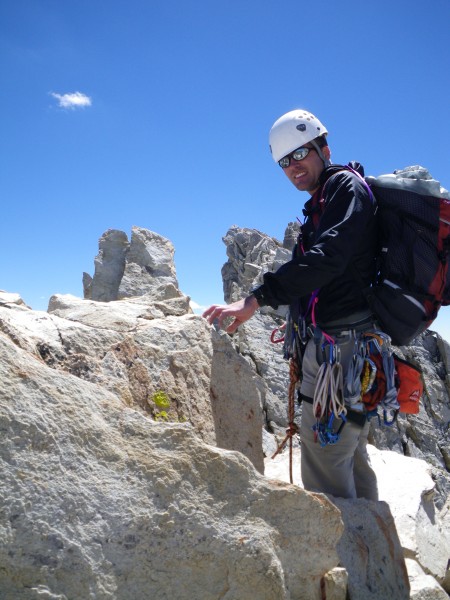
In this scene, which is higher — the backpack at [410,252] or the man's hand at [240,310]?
the backpack at [410,252]

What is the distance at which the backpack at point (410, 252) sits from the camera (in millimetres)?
6016

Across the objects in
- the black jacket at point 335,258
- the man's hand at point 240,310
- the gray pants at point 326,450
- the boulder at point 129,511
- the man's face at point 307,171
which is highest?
the man's face at point 307,171

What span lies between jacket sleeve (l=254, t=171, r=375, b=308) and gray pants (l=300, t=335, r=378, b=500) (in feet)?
3.27

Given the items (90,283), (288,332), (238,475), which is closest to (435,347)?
(90,283)

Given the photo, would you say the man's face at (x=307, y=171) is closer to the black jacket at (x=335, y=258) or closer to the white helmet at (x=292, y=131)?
the white helmet at (x=292, y=131)

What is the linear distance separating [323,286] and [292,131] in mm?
2100

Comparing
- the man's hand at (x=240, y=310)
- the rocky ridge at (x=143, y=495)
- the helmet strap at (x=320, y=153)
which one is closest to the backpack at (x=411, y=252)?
the helmet strap at (x=320, y=153)

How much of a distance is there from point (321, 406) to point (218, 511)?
2.39 m

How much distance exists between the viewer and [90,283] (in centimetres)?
4372

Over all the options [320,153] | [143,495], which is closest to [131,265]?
[320,153]

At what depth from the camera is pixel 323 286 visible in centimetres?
641

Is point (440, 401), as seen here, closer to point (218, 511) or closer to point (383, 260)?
point (383, 260)

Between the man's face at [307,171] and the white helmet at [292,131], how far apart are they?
0.14 metres

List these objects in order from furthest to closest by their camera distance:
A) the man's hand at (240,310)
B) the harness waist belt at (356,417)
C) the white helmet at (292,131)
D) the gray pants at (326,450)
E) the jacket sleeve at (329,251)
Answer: the white helmet at (292,131)
the gray pants at (326,450)
the harness waist belt at (356,417)
the man's hand at (240,310)
the jacket sleeve at (329,251)
